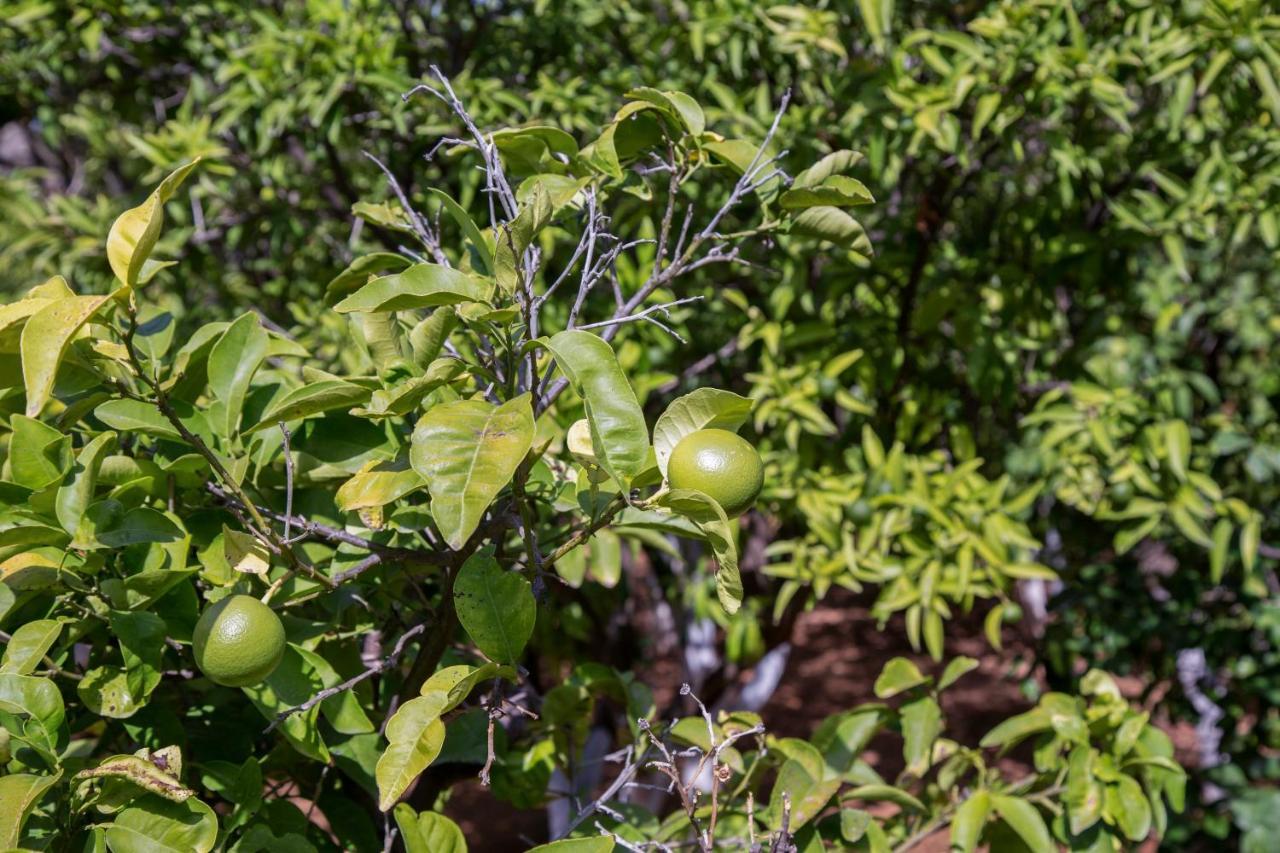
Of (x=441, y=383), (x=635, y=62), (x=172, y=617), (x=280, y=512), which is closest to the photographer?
(x=441, y=383)

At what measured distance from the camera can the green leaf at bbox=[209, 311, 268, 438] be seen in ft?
3.93

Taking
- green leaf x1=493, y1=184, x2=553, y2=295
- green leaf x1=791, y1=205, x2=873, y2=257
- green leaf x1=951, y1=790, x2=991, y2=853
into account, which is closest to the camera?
green leaf x1=493, y1=184, x2=553, y2=295

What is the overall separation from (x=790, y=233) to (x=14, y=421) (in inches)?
34.0

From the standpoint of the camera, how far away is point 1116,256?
8.83 feet

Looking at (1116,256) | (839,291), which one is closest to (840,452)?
(839,291)

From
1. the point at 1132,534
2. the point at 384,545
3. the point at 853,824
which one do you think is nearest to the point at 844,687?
the point at 1132,534

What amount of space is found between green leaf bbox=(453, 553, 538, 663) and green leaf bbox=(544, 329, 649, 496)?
0.19 meters

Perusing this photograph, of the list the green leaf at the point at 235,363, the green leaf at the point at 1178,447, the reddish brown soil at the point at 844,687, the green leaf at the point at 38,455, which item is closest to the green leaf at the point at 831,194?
the green leaf at the point at 235,363

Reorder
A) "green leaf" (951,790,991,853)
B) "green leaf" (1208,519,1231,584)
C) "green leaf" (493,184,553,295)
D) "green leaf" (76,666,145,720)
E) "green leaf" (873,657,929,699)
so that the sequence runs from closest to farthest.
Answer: "green leaf" (493,184,553,295) → "green leaf" (76,666,145,720) → "green leaf" (951,790,991,853) → "green leaf" (873,657,929,699) → "green leaf" (1208,519,1231,584)

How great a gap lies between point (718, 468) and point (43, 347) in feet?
1.81

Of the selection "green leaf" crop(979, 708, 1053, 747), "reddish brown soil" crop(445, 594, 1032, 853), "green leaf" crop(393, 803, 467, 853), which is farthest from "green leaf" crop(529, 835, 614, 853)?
"reddish brown soil" crop(445, 594, 1032, 853)

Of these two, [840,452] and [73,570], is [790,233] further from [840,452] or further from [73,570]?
[840,452]

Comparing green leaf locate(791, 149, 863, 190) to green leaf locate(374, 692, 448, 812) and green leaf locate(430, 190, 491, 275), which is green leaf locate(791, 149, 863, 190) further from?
green leaf locate(374, 692, 448, 812)

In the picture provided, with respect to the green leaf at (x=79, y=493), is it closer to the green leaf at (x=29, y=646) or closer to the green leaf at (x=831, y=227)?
the green leaf at (x=29, y=646)
